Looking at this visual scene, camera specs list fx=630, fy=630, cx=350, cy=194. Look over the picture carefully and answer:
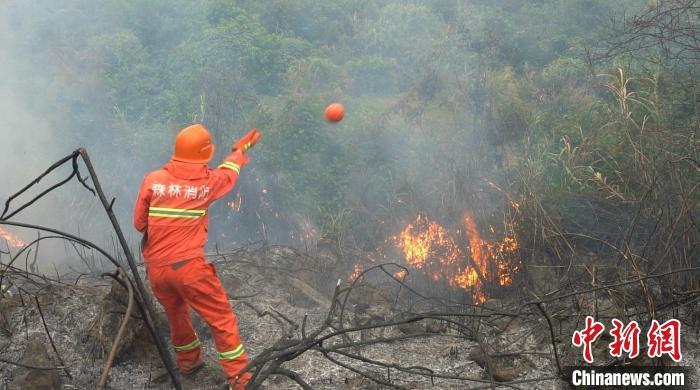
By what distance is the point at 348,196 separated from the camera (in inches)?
336

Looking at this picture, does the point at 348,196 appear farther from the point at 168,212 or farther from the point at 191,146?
the point at 168,212

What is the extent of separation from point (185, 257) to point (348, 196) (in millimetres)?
4700

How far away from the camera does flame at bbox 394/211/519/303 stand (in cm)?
590

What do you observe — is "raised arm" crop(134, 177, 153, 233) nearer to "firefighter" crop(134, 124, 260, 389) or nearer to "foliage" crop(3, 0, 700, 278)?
"firefighter" crop(134, 124, 260, 389)

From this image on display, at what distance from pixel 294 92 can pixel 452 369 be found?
27.3 ft

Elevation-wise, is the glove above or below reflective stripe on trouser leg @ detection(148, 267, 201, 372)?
above

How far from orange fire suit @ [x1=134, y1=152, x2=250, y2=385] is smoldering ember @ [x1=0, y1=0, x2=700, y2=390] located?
1 centimetres

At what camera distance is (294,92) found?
1181 centimetres

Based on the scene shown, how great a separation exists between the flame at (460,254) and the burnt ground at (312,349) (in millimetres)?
392

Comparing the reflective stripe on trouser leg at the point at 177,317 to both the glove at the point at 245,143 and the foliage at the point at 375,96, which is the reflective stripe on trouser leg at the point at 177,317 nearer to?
the glove at the point at 245,143

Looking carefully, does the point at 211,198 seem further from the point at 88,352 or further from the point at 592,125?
the point at 592,125

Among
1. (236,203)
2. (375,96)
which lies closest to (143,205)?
(236,203)

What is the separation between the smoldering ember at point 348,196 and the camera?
13.3 feet

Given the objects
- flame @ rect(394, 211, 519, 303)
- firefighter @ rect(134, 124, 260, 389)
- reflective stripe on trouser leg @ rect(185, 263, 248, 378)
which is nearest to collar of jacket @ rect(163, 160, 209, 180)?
firefighter @ rect(134, 124, 260, 389)
